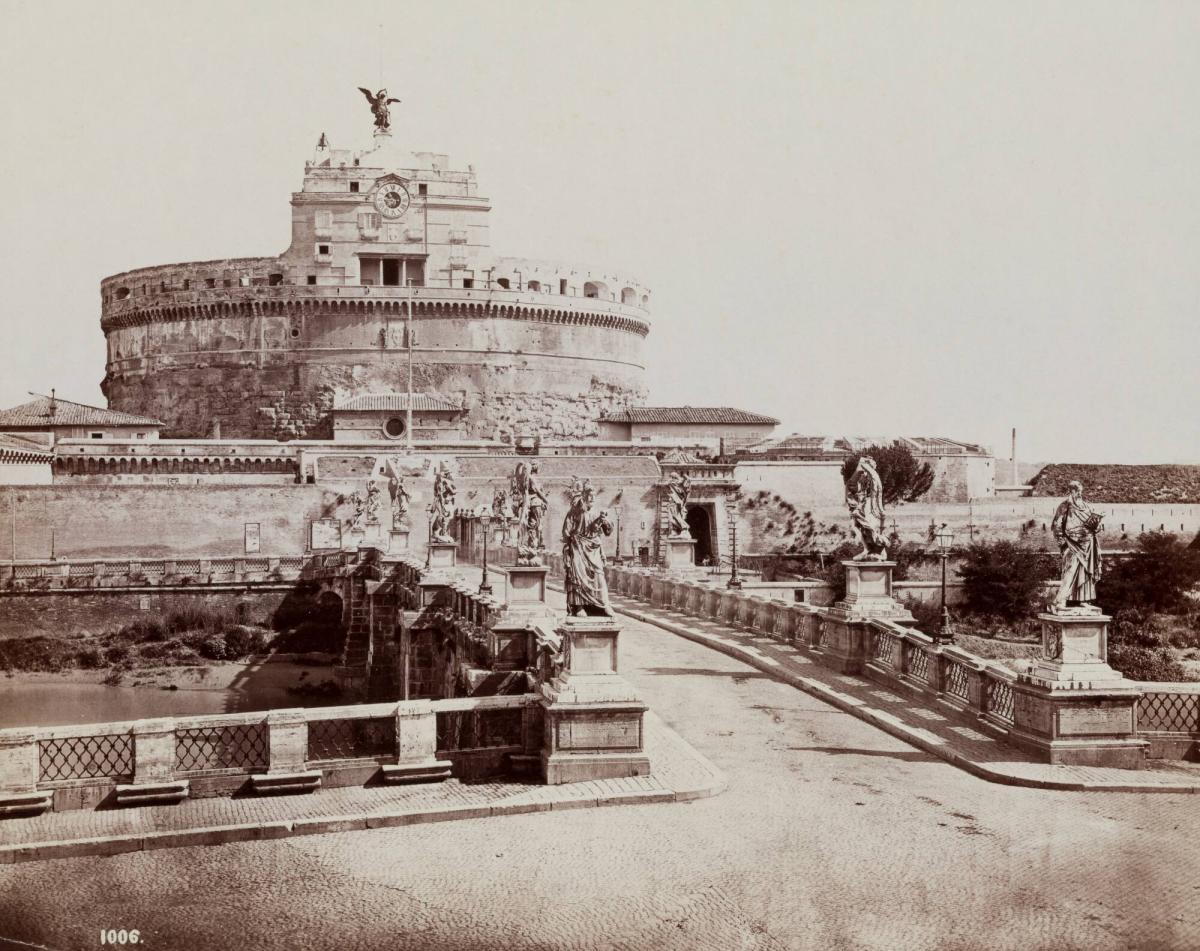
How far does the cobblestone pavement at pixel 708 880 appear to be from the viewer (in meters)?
7.41

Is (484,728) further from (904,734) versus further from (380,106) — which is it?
(380,106)

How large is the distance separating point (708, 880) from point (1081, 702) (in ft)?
14.1

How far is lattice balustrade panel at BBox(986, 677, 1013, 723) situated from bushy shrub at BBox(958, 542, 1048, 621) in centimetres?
2875

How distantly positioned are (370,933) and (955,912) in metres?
3.29

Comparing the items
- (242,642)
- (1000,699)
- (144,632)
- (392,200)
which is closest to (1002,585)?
(242,642)

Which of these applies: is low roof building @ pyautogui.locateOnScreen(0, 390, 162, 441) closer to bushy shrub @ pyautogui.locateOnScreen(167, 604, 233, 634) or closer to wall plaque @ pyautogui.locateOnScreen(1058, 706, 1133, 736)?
bushy shrub @ pyautogui.locateOnScreen(167, 604, 233, 634)

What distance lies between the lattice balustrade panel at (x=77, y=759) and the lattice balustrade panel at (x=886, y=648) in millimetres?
8259

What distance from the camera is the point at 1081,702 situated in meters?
10.9

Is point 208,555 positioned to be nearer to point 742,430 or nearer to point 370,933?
point 742,430

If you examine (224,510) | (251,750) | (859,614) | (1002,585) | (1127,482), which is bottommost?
(1002,585)

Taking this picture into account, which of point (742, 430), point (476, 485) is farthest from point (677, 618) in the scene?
point (742, 430)

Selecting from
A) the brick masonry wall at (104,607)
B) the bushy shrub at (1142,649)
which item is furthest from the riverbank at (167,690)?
the bushy shrub at (1142,649)

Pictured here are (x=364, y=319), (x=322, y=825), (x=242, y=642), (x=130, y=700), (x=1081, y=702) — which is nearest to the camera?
(x=322, y=825)

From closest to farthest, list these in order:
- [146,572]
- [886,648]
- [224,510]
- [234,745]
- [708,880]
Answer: [708,880], [234,745], [886,648], [146,572], [224,510]
